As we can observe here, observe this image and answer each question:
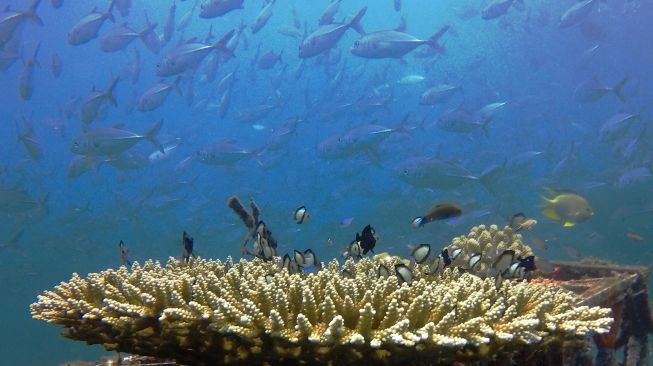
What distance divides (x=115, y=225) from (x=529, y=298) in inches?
1372

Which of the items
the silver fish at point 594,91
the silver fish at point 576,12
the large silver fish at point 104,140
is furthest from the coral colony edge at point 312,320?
the silver fish at point 576,12

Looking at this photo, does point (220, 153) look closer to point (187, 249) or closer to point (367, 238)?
point (187, 249)

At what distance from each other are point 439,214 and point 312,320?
3.47 metres

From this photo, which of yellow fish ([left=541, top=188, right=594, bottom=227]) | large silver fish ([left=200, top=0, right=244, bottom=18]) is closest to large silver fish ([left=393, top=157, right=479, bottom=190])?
yellow fish ([left=541, top=188, right=594, bottom=227])

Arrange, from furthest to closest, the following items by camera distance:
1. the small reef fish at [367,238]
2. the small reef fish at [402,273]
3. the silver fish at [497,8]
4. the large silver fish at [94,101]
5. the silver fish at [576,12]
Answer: the silver fish at [497,8] < the silver fish at [576,12] < the large silver fish at [94,101] < the small reef fish at [367,238] < the small reef fish at [402,273]

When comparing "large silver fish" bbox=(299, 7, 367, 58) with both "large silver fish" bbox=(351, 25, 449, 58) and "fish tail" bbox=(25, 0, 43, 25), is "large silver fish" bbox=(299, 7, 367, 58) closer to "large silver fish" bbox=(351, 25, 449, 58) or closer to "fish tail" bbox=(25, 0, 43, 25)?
"large silver fish" bbox=(351, 25, 449, 58)

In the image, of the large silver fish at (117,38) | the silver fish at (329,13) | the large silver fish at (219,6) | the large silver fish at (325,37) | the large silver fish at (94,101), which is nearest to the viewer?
the large silver fish at (94,101)

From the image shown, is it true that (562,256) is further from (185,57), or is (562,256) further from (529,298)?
(529,298)

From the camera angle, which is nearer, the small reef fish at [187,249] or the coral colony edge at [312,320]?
the coral colony edge at [312,320]

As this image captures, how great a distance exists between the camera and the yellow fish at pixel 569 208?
23.1 feet

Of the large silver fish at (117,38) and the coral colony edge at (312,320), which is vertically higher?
the large silver fish at (117,38)

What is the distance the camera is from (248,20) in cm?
7569

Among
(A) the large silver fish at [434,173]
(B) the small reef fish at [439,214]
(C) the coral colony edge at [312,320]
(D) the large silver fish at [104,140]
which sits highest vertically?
(D) the large silver fish at [104,140]

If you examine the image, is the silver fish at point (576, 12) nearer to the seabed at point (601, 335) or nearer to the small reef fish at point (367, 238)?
the seabed at point (601, 335)
